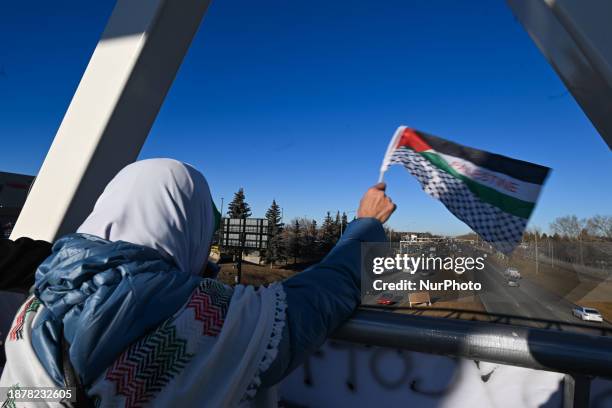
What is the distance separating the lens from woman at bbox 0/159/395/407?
676mm

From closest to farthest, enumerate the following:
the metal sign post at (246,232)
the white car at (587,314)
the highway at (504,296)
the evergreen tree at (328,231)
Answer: the white car at (587,314) < the metal sign post at (246,232) < the highway at (504,296) < the evergreen tree at (328,231)

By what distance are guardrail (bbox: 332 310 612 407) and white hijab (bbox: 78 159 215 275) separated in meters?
0.58

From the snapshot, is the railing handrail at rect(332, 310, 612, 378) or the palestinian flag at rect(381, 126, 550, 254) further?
the palestinian flag at rect(381, 126, 550, 254)

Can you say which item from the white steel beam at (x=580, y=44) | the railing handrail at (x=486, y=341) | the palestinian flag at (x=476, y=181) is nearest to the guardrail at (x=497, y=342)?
the railing handrail at (x=486, y=341)

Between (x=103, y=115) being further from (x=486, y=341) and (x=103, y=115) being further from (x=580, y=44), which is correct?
(x=580, y=44)

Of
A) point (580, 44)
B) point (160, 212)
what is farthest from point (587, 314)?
point (160, 212)

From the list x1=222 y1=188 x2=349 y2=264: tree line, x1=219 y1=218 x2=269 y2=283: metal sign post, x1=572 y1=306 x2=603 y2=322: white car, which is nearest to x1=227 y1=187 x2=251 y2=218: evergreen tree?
x1=222 y1=188 x2=349 y2=264: tree line

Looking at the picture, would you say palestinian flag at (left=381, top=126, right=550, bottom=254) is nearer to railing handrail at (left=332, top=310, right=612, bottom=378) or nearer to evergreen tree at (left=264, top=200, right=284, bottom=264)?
railing handrail at (left=332, top=310, right=612, bottom=378)

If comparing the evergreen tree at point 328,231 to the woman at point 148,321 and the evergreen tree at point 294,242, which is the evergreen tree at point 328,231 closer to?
the evergreen tree at point 294,242

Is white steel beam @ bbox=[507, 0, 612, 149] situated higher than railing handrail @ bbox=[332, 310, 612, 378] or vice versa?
white steel beam @ bbox=[507, 0, 612, 149]

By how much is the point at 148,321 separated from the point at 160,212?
0.30m

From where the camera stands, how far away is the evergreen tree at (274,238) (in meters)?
54.5

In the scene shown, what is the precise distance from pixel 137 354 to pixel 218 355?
148 millimetres

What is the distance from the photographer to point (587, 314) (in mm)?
34531
